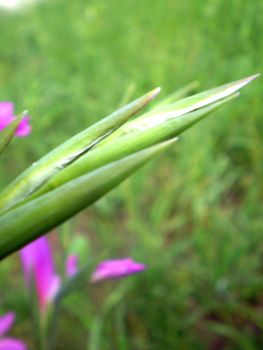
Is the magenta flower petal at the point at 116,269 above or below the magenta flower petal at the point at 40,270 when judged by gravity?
below

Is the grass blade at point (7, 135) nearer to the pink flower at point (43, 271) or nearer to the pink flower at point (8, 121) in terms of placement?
the pink flower at point (8, 121)

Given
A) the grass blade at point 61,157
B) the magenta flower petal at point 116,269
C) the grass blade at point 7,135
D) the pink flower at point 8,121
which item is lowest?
the magenta flower petal at point 116,269

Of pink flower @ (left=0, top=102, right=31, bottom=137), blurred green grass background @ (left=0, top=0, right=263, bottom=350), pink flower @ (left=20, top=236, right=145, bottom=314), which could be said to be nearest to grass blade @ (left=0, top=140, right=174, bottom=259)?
pink flower @ (left=0, top=102, right=31, bottom=137)

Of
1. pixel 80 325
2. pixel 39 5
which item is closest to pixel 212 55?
pixel 80 325

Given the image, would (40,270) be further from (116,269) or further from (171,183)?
(171,183)

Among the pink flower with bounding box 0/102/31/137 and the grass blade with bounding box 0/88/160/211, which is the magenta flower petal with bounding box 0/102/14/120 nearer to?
the pink flower with bounding box 0/102/31/137

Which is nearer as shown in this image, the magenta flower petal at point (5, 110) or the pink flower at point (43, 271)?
the magenta flower petal at point (5, 110)

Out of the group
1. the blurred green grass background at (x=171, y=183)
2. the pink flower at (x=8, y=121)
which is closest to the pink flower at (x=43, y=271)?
the pink flower at (x=8, y=121)
